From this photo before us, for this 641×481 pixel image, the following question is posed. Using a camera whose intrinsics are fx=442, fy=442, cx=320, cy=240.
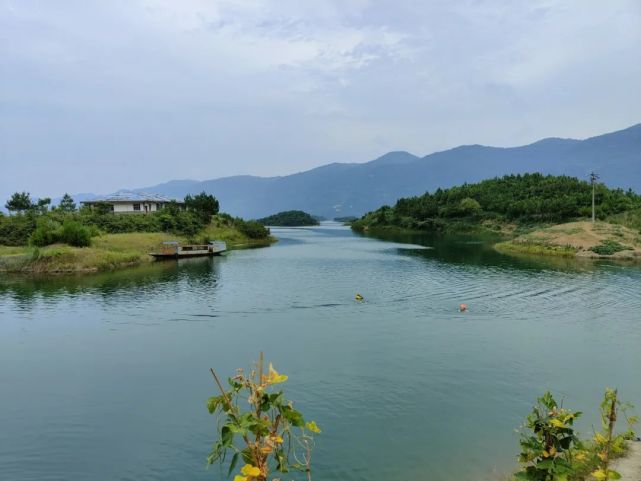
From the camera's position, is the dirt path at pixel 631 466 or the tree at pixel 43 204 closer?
the dirt path at pixel 631 466

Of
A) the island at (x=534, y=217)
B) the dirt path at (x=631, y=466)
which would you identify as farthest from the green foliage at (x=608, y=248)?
the dirt path at (x=631, y=466)

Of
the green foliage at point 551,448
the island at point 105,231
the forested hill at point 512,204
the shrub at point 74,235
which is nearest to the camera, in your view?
the green foliage at point 551,448

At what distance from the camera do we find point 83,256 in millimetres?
50469

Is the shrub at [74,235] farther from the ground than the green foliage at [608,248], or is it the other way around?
the shrub at [74,235]

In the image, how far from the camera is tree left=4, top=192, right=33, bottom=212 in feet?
237

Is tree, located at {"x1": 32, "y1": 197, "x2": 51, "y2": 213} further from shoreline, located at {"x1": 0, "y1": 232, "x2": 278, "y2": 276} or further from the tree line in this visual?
shoreline, located at {"x1": 0, "y1": 232, "x2": 278, "y2": 276}

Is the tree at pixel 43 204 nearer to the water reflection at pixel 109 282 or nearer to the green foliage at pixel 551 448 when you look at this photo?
the water reflection at pixel 109 282

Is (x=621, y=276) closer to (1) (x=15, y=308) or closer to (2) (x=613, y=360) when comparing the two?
(2) (x=613, y=360)

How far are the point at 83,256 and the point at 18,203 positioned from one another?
107 ft

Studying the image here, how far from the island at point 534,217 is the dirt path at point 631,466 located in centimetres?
5437

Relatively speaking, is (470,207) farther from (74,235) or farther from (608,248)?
(74,235)

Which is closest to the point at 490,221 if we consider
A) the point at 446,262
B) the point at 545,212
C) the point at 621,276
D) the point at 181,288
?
the point at 545,212

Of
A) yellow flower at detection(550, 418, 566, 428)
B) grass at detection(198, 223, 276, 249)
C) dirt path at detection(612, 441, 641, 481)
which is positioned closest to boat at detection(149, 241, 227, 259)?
grass at detection(198, 223, 276, 249)

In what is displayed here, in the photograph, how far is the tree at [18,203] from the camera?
237ft
